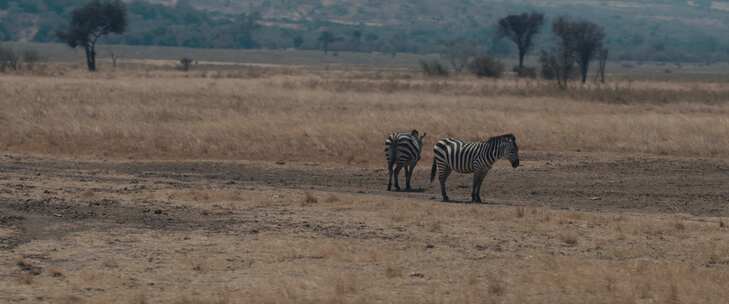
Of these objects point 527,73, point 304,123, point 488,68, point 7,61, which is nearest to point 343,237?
point 304,123

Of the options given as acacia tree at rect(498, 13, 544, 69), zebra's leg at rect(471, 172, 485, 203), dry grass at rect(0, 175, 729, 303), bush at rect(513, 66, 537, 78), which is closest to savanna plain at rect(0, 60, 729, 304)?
dry grass at rect(0, 175, 729, 303)

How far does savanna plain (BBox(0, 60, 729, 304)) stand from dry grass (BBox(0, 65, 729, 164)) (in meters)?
0.10

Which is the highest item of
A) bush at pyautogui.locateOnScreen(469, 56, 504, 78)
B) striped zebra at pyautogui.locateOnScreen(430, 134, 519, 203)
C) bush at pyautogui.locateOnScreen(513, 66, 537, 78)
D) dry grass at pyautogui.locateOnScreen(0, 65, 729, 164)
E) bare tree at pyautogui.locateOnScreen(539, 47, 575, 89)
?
striped zebra at pyautogui.locateOnScreen(430, 134, 519, 203)

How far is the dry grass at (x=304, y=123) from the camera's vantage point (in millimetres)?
29734

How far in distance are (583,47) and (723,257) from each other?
63.7m

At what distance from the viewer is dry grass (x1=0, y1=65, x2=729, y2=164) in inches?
1171

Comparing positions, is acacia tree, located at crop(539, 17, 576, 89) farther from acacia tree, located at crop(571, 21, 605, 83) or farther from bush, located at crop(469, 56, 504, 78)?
bush, located at crop(469, 56, 504, 78)

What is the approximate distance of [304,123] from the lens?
3272 centimetres

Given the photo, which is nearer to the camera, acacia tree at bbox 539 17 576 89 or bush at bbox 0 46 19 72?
acacia tree at bbox 539 17 576 89

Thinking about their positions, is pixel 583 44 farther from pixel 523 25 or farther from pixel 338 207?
pixel 338 207

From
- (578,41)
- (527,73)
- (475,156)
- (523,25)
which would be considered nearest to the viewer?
(475,156)

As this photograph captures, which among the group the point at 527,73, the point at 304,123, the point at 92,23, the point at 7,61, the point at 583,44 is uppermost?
the point at 92,23

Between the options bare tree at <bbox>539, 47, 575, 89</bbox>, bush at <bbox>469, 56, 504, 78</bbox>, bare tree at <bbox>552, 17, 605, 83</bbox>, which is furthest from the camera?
bush at <bbox>469, 56, 504, 78</bbox>

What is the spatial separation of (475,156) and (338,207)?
3.00 m
